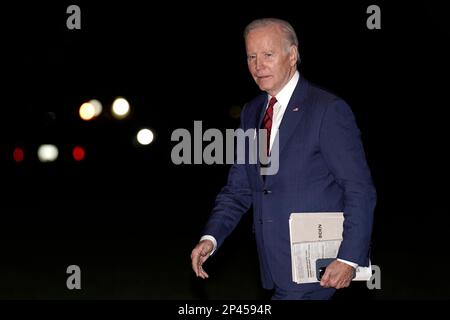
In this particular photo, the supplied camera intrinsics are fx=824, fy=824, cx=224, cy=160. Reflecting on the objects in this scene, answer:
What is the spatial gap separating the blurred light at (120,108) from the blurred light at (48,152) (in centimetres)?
382

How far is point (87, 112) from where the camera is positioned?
41.9m

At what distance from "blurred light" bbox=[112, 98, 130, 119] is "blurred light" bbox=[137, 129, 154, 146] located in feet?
8.04

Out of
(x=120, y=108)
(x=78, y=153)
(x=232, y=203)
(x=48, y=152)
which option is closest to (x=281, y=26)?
(x=232, y=203)

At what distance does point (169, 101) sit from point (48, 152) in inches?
323

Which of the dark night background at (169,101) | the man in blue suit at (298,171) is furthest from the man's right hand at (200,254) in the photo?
the dark night background at (169,101)

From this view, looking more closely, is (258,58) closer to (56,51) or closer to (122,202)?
(122,202)

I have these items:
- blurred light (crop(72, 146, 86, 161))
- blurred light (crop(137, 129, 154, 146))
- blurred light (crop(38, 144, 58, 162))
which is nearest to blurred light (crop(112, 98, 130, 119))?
blurred light (crop(137, 129, 154, 146))

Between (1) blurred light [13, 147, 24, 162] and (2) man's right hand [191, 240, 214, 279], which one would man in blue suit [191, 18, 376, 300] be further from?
(1) blurred light [13, 147, 24, 162]

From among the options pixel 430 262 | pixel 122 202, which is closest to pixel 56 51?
pixel 122 202

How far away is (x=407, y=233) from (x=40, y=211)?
9.35 meters

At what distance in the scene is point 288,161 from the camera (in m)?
3.88

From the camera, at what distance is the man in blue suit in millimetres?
3705

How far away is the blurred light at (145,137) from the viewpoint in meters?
36.6

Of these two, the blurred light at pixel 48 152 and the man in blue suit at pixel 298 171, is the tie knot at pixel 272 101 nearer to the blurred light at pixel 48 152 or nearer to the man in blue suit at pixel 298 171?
the man in blue suit at pixel 298 171
